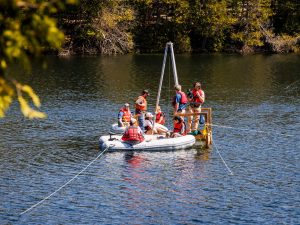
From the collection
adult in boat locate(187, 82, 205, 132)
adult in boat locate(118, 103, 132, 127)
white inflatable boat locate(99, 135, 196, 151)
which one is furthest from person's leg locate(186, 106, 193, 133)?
adult in boat locate(118, 103, 132, 127)

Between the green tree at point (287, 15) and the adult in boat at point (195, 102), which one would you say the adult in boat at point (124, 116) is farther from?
the green tree at point (287, 15)

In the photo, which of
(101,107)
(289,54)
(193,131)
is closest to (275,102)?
(101,107)

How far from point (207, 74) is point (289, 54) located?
28215mm

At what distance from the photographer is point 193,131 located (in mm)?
33188

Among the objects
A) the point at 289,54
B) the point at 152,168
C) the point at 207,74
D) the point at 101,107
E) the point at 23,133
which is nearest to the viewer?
the point at 152,168

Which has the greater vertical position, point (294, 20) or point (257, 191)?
point (294, 20)

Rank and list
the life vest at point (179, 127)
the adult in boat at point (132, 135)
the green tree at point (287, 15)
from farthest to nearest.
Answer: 1. the green tree at point (287, 15)
2. the life vest at point (179, 127)
3. the adult in boat at point (132, 135)

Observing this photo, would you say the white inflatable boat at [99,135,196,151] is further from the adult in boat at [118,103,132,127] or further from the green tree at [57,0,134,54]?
the green tree at [57,0,134,54]

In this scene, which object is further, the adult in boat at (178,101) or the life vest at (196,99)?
the life vest at (196,99)

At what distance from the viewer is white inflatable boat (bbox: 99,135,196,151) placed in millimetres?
30703

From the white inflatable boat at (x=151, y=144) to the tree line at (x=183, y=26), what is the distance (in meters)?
55.4

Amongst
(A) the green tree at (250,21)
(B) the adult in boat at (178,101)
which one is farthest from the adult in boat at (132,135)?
(A) the green tree at (250,21)

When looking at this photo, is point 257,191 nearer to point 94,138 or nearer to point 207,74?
point 94,138

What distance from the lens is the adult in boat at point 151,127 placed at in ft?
108
